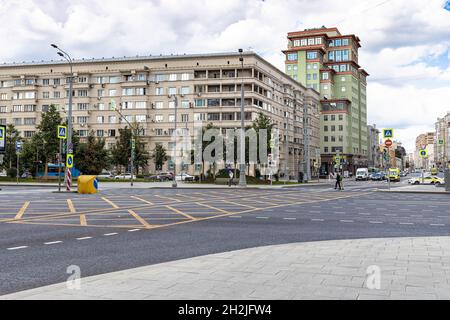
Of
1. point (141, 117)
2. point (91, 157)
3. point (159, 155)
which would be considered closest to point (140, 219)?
point (91, 157)

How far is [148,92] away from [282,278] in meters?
77.7

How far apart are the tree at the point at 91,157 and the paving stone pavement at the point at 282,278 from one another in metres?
57.5

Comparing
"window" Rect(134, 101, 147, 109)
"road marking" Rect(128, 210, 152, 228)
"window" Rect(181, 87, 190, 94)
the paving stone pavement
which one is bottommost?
"road marking" Rect(128, 210, 152, 228)

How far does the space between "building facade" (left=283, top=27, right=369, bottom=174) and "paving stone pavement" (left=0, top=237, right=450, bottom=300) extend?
10665 centimetres

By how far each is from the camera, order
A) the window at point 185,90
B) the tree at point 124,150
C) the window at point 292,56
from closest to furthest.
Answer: the tree at point 124,150, the window at point 185,90, the window at point 292,56

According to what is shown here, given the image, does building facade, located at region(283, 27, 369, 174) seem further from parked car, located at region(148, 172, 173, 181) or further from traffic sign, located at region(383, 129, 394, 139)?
traffic sign, located at region(383, 129, 394, 139)

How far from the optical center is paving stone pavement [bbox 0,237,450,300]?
5074mm

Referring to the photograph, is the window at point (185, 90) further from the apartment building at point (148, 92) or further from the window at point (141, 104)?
the window at point (141, 104)

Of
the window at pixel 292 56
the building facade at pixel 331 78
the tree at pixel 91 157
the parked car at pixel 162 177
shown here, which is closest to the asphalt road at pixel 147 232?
the tree at pixel 91 157

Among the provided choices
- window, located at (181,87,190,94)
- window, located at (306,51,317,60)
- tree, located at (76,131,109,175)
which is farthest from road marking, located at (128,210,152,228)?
window, located at (306,51,317,60)

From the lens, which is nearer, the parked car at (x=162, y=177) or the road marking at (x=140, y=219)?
the road marking at (x=140, y=219)

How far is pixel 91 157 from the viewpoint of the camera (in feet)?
205

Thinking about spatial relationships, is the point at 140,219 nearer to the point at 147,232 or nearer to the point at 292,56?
the point at 147,232

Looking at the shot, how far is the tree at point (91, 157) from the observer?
61.7m
